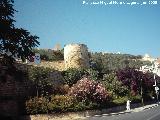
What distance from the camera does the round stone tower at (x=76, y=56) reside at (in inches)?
1855

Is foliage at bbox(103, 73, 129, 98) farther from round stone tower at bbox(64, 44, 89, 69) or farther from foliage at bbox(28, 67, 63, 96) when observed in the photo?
foliage at bbox(28, 67, 63, 96)

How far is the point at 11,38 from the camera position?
52.5 feet

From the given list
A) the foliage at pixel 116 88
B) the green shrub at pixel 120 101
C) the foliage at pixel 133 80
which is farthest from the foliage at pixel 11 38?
the foliage at pixel 133 80

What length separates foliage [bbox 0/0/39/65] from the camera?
52.0 ft

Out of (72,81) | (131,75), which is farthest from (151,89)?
(72,81)

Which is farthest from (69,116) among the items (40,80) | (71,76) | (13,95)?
(71,76)

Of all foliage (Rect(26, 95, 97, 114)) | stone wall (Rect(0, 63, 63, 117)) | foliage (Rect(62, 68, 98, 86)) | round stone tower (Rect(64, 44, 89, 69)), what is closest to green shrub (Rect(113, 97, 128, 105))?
foliage (Rect(62, 68, 98, 86))

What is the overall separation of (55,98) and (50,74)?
242 inches

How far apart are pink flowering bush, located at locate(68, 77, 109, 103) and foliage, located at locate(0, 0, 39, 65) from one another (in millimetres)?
16251

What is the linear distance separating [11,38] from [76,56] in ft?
103

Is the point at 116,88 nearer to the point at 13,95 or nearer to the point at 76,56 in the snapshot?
the point at 76,56

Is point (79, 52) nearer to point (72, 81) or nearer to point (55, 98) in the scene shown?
point (72, 81)

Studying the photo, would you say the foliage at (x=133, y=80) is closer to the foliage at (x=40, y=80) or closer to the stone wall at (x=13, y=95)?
the foliage at (x=40, y=80)

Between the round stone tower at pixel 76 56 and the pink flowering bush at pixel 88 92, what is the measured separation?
13.0 metres
